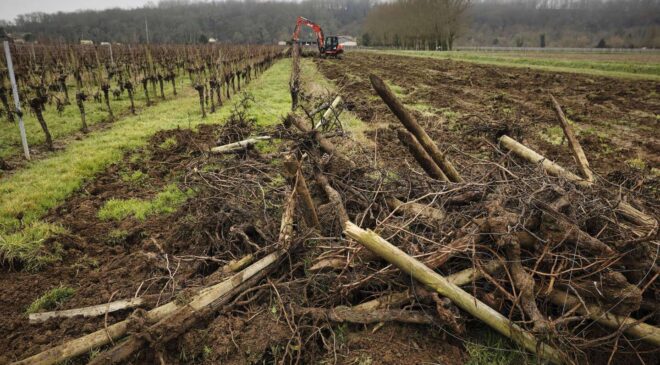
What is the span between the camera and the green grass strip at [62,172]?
15.0 ft

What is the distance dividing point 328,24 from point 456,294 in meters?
163

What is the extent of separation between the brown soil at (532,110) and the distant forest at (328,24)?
57.8 meters

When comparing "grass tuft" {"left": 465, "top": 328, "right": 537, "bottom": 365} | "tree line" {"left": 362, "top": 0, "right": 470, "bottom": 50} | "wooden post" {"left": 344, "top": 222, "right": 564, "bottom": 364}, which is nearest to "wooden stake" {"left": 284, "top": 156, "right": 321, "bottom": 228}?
"wooden post" {"left": 344, "top": 222, "right": 564, "bottom": 364}

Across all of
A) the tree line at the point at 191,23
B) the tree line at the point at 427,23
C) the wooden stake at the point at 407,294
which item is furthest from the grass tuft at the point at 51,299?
the tree line at the point at 191,23

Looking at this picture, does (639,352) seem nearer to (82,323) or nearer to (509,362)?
(509,362)

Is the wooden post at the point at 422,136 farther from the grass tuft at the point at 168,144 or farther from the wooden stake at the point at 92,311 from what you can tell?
the grass tuft at the point at 168,144

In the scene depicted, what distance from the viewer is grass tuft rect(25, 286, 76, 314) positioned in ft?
11.7

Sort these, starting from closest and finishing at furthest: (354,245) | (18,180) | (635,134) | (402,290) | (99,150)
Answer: (402,290)
(354,245)
(18,180)
(99,150)
(635,134)

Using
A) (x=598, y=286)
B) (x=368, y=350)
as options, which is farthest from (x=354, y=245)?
(x=598, y=286)

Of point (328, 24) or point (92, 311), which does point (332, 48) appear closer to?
point (92, 311)

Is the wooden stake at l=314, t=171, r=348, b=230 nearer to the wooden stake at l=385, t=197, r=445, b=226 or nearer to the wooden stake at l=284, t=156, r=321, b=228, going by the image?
the wooden stake at l=284, t=156, r=321, b=228

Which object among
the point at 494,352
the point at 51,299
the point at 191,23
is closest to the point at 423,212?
the point at 494,352

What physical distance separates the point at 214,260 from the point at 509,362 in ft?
8.99

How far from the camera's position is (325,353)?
2.89 m
